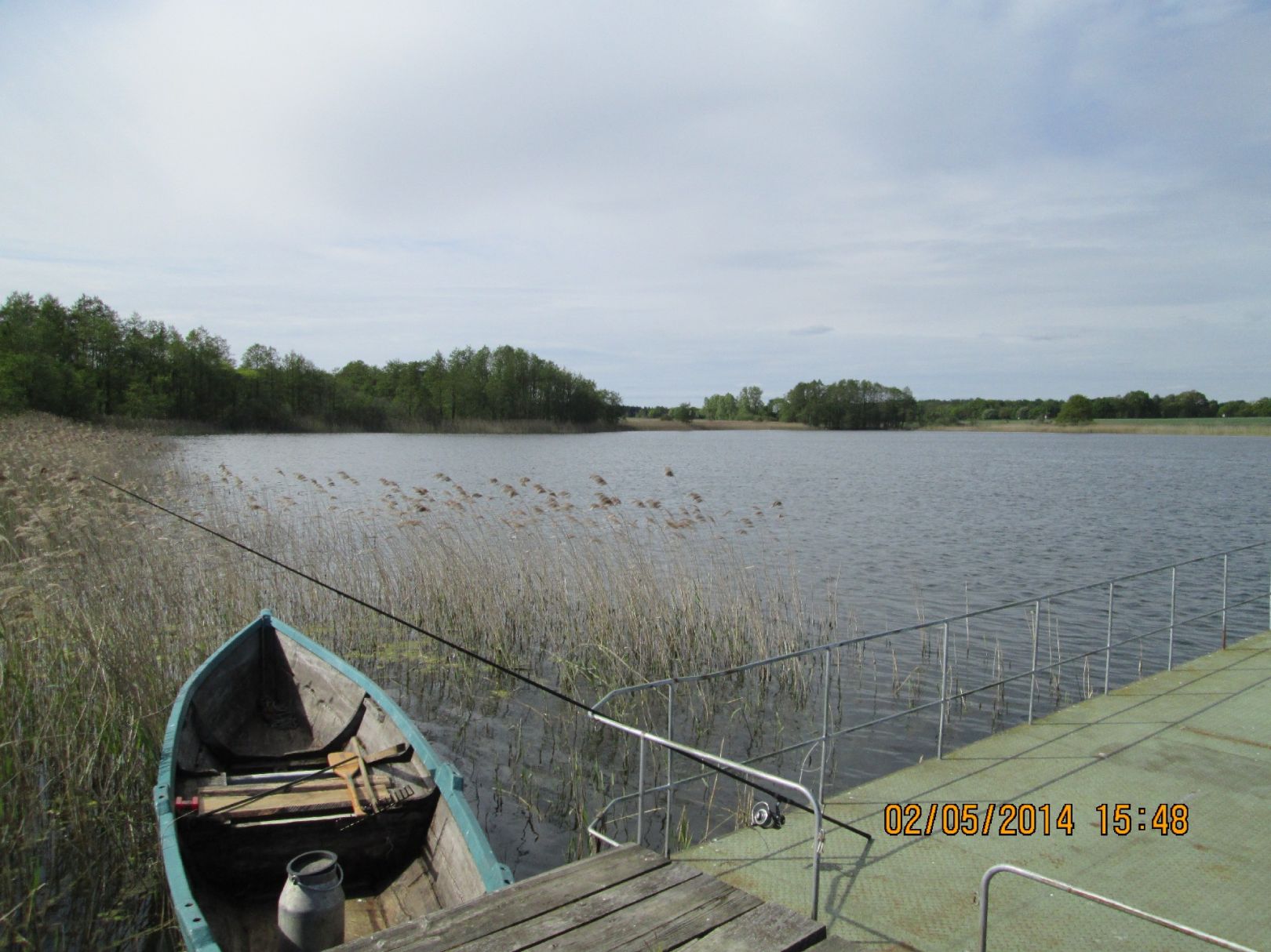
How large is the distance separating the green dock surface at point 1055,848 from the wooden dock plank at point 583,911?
65 centimetres

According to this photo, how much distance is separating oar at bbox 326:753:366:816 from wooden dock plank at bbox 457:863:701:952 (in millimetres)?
1737

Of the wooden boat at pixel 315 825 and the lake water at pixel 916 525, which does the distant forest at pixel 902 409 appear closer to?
the lake water at pixel 916 525

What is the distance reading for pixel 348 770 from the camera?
186 inches


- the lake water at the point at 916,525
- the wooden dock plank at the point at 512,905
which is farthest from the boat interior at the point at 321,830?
the lake water at the point at 916,525

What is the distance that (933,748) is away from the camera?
7.11 meters

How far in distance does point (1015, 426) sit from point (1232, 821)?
356ft

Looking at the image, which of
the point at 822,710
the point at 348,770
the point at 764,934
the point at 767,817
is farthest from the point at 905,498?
the point at 764,934

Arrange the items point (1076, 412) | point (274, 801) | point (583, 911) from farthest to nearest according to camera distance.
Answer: point (1076, 412)
point (274, 801)
point (583, 911)

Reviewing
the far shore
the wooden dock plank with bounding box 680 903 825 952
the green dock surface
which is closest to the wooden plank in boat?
the green dock surface

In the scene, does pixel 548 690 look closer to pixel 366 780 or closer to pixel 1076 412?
pixel 366 780

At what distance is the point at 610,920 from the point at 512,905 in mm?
358

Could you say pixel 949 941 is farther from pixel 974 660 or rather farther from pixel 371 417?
pixel 371 417
